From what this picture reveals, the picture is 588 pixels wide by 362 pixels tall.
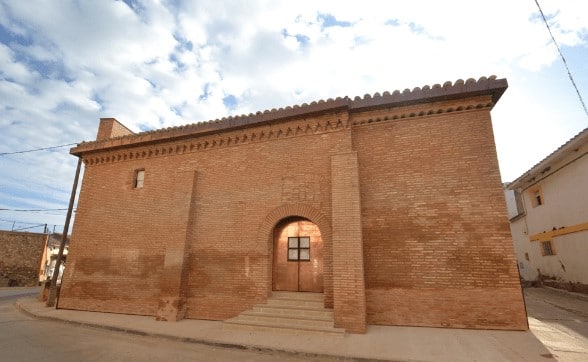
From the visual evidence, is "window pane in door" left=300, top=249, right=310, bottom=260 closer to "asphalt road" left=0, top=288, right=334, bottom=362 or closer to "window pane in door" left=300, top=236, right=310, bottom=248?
"window pane in door" left=300, top=236, right=310, bottom=248

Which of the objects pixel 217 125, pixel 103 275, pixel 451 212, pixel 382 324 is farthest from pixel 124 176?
pixel 451 212

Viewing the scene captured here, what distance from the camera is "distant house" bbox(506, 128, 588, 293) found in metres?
11.3

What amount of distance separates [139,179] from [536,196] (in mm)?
17802

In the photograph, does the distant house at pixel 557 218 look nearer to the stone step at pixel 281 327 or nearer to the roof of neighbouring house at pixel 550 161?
the roof of neighbouring house at pixel 550 161

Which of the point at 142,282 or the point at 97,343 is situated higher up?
the point at 142,282

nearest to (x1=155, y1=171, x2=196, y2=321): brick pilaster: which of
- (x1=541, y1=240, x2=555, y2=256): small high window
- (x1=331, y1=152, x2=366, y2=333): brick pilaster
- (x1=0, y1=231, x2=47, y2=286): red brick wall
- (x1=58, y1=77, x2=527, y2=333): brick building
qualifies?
(x1=58, y1=77, x2=527, y2=333): brick building

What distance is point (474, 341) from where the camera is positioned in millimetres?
5770

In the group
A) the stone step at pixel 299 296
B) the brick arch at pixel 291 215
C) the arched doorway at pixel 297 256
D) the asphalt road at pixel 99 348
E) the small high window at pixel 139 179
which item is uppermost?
the small high window at pixel 139 179

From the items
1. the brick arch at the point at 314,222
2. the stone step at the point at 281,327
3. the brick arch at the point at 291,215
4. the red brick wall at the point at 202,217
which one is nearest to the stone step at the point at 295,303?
the brick arch at the point at 314,222

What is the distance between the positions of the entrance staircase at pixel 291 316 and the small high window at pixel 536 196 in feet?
42.7

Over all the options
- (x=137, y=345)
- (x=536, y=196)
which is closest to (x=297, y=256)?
(x=137, y=345)

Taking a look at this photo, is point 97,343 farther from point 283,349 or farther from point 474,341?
point 474,341

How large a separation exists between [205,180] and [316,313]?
513cm

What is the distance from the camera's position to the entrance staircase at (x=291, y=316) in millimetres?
6719
